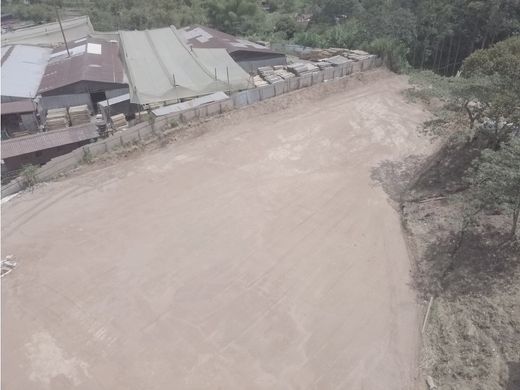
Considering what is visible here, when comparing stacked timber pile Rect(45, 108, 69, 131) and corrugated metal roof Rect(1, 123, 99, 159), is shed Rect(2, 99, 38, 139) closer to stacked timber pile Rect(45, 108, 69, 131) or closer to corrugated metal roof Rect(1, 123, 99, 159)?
stacked timber pile Rect(45, 108, 69, 131)

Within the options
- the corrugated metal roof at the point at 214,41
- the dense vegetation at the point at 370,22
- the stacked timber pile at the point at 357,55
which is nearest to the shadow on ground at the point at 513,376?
the stacked timber pile at the point at 357,55

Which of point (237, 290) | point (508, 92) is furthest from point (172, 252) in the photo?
point (508, 92)

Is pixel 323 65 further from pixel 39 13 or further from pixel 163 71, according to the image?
pixel 39 13

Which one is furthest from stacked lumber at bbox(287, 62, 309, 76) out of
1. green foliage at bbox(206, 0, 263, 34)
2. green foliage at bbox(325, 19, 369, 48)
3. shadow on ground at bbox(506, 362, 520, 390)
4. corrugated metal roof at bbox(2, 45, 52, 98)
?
shadow on ground at bbox(506, 362, 520, 390)

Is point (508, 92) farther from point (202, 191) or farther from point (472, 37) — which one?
point (472, 37)

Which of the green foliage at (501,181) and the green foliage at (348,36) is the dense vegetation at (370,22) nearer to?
the green foliage at (348,36)

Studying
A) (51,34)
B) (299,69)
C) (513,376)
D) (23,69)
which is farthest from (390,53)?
(51,34)
